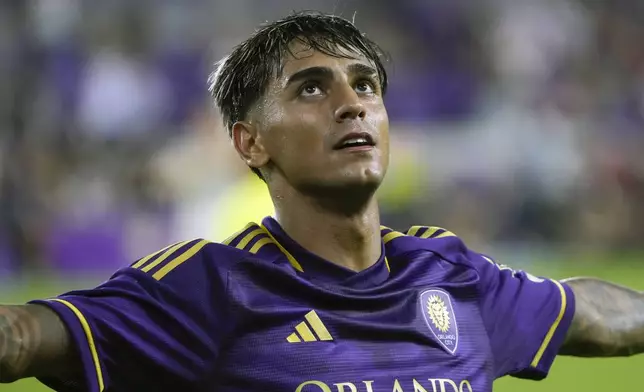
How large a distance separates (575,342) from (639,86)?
3.17 metres

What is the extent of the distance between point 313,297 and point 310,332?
0.08 meters

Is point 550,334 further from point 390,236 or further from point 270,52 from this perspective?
point 270,52

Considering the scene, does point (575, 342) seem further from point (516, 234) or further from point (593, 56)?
point (593, 56)

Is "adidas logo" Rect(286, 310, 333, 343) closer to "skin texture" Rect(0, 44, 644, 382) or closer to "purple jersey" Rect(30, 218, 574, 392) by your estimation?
"purple jersey" Rect(30, 218, 574, 392)

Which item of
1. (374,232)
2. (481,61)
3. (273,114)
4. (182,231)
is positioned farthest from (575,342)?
(481,61)

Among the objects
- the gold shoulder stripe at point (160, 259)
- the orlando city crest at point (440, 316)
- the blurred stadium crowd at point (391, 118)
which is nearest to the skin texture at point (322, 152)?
the orlando city crest at point (440, 316)

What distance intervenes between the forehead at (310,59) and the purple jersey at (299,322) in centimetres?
34

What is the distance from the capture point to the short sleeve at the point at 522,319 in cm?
231

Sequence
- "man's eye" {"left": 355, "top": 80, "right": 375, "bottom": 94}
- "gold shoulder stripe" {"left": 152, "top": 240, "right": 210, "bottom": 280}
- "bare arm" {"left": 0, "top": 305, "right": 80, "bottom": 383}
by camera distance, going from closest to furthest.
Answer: "bare arm" {"left": 0, "top": 305, "right": 80, "bottom": 383} → "gold shoulder stripe" {"left": 152, "top": 240, "right": 210, "bottom": 280} → "man's eye" {"left": 355, "top": 80, "right": 375, "bottom": 94}

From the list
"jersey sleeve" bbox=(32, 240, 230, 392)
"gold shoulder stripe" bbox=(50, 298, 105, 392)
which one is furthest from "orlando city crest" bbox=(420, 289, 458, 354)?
"gold shoulder stripe" bbox=(50, 298, 105, 392)

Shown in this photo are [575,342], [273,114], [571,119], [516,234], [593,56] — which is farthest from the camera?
[593,56]

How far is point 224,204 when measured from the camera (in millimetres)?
4836

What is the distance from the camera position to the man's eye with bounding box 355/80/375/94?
226 centimetres

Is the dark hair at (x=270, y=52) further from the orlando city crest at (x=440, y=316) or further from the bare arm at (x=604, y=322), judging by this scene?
the bare arm at (x=604, y=322)
